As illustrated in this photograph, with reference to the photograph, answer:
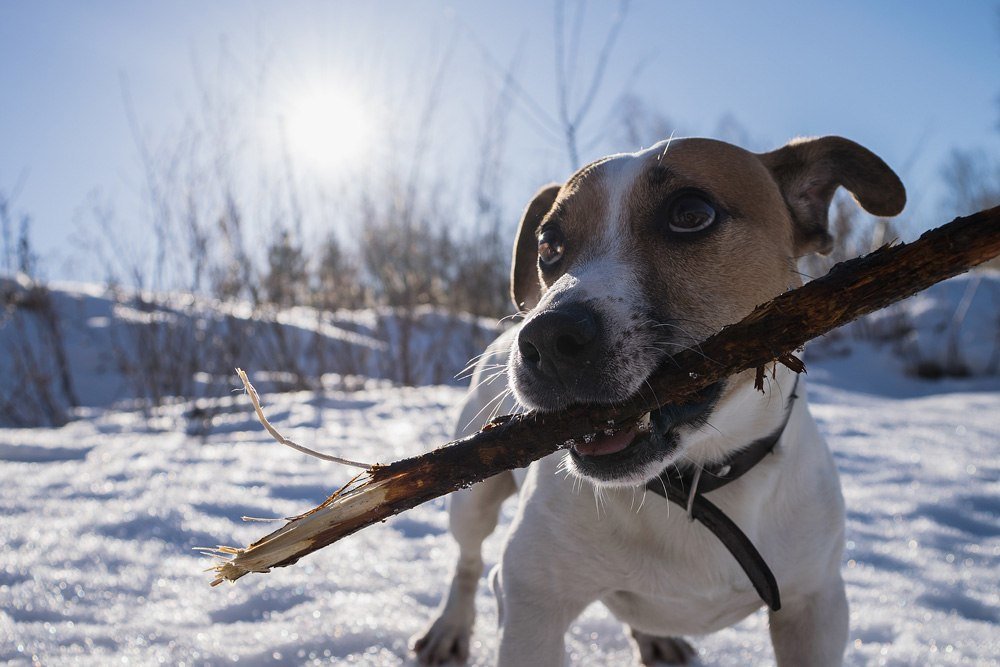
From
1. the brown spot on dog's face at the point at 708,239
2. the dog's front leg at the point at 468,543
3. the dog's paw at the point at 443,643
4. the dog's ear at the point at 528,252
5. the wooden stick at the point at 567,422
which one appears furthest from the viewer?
the dog's ear at the point at 528,252

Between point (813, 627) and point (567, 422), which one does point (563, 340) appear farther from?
point (813, 627)

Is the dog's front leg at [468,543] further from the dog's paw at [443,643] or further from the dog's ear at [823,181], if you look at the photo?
the dog's ear at [823,181]

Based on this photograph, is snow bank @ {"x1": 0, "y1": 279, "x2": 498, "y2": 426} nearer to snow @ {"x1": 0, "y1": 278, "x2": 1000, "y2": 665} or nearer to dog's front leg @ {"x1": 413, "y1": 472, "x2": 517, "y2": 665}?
snow @ {"x1": 0, "y1": 278, "x2": 1000, "y2": 665}

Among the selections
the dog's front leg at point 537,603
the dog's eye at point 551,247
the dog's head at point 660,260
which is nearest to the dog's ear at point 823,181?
the dog's head at point 660,260

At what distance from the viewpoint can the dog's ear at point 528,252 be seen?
2.39m

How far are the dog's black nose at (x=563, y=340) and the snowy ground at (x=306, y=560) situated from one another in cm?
113

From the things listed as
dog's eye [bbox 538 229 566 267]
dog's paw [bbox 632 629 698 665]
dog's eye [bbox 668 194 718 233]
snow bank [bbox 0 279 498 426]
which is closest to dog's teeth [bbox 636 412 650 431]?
dog's eye [bbox 668 194 718 233]

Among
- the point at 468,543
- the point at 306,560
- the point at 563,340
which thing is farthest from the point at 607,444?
the point at 306,560

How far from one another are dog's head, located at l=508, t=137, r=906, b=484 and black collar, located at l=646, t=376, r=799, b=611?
0.21m

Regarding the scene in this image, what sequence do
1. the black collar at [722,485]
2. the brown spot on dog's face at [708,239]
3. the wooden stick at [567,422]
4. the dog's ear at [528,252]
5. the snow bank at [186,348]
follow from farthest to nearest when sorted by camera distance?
the snow bank at [186,348] < the dog's ear at [528,252] < the brown spot on dog's face at [708,239] < the black collar at [722,485] < the wooden stick at [567,422]

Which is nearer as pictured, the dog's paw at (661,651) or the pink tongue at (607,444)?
the pink tongue at (607,444)

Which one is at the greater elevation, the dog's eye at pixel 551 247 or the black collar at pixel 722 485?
the dog's eye at pixel 551 247

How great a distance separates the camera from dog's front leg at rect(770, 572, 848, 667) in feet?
5.41

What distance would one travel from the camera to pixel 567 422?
1.34 metres
